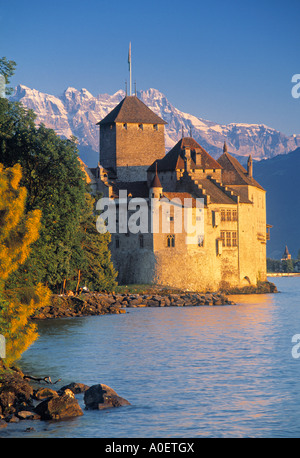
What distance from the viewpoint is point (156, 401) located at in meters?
26.7

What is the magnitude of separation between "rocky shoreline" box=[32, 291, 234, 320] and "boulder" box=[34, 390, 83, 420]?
25.9 meters

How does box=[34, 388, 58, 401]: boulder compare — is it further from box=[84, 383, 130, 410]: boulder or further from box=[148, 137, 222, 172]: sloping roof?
box=[148, 137, 222, 172]: sloping roof

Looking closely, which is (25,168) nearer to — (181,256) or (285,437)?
(285,437)

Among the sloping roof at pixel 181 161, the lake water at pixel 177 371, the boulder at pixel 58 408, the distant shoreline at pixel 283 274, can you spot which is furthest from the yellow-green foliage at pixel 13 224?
the distant shoreline at pixel 283 274

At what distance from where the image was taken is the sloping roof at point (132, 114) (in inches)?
3775

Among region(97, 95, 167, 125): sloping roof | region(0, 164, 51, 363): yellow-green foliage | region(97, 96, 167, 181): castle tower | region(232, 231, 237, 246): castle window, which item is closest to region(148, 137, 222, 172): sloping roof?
region(97, 96, 167, 181): castle tower

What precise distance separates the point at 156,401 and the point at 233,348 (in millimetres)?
16129

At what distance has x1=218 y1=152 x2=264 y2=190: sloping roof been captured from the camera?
299ft

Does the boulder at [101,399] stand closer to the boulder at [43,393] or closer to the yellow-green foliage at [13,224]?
the boulder at [43,393]

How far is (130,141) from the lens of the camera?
95812 millimetres

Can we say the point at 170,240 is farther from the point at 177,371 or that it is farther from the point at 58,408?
the point at 58,408

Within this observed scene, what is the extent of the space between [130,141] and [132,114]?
3.57 m

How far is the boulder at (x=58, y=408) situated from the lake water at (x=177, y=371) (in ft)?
1.46

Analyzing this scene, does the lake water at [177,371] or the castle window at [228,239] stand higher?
the castle window at [228,239]
